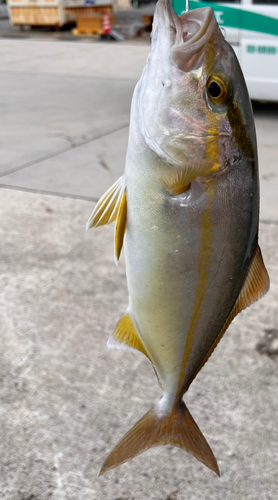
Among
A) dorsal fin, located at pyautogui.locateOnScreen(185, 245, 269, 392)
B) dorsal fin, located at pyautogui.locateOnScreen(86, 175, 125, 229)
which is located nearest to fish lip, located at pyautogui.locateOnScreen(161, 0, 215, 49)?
dorsal fin, located at pyautogui.locateOnScreen(86, 175, 125, 229)

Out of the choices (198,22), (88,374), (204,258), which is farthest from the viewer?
(88,374)

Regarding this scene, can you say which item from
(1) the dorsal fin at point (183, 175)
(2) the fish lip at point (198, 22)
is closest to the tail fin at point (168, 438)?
(1) the dorsal fin at point (183, 175)

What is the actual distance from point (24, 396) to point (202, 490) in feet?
3.14

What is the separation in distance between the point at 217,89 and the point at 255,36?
6.29m

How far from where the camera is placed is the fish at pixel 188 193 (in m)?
1.27

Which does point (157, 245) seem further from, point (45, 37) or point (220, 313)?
point (45, 37)

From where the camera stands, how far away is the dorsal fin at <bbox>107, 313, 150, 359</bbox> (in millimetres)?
1625

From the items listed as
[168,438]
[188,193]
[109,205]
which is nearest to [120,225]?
[109,205]

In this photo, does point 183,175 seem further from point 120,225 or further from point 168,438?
point 168,438

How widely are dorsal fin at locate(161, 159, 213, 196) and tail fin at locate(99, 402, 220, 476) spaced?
0.70 metres

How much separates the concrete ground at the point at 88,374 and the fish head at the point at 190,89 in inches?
58.8

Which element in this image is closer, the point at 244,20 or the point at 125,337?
the point at 125,337

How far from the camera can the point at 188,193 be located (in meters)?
1.30

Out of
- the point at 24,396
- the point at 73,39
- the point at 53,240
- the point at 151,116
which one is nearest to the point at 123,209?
the point at 151,116
